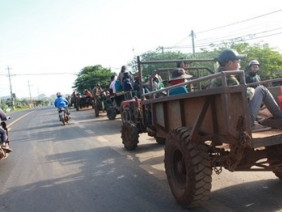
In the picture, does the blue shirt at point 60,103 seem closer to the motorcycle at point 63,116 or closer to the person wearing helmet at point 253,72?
the motorcycle at point 63,116

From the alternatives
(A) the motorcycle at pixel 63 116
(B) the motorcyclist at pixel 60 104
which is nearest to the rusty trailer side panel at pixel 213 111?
(A) the motorcycle at pixel 63 116

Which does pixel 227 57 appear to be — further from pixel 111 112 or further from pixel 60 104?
pixel 60 104

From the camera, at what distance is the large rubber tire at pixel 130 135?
9227mm

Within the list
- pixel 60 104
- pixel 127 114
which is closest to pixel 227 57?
A: pixel 127 114

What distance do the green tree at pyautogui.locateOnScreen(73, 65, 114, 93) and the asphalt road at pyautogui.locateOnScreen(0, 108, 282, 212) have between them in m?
57.0

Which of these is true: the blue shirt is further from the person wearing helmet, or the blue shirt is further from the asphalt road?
the person wearing helmet

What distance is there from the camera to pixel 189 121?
17.8 ft

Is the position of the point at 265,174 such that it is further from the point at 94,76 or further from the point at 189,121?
the point at 94,76

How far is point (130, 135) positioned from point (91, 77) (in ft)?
198

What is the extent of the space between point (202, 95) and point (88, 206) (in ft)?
7.22

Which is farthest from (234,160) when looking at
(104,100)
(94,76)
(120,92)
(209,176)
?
(94,76)

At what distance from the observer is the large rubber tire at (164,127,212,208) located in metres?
4.57

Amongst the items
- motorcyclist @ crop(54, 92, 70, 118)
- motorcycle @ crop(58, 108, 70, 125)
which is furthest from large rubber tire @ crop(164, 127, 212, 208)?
motorcyclist @ crop(54, 92, 70, 118)

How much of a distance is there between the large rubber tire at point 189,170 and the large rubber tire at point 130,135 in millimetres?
3997
